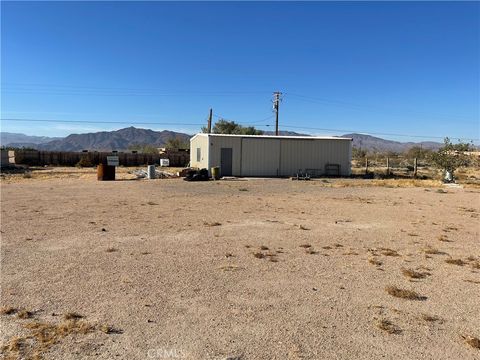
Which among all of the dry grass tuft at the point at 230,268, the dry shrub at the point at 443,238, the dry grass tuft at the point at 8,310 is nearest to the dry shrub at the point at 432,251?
the dry shrub at the point at 443,238

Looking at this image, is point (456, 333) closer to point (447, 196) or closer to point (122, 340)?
point (122, 340)

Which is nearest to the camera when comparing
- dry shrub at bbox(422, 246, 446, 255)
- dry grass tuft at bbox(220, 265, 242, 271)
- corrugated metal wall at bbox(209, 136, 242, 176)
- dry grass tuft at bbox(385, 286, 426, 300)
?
dry grass tuft at bbox(385, 286, 426, 300)

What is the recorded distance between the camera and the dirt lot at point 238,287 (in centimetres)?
392

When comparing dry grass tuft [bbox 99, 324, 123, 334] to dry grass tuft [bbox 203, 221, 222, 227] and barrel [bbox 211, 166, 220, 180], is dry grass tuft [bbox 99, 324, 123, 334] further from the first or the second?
barrel [bbox 211, 166, 220, 180]

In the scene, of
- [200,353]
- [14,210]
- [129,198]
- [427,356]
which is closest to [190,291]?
[200,353]

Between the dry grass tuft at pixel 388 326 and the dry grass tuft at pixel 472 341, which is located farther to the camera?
the dry grass tuft at pixel 388 326

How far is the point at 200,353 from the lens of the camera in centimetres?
372

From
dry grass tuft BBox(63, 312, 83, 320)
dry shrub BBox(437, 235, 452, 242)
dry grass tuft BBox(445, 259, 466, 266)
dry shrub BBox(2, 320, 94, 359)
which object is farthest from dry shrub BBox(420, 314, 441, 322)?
dry shrub BBox(437, 235, 452, 242)

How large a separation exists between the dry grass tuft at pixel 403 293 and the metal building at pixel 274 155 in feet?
75.0

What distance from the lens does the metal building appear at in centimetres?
2819

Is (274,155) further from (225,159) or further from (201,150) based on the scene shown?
(201,150)

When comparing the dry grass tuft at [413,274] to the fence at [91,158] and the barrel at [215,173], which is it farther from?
the fence at [91,158]

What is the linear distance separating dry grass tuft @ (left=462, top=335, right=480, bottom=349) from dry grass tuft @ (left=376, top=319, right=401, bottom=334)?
1.94ft

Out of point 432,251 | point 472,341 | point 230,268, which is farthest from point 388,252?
point 472,341
